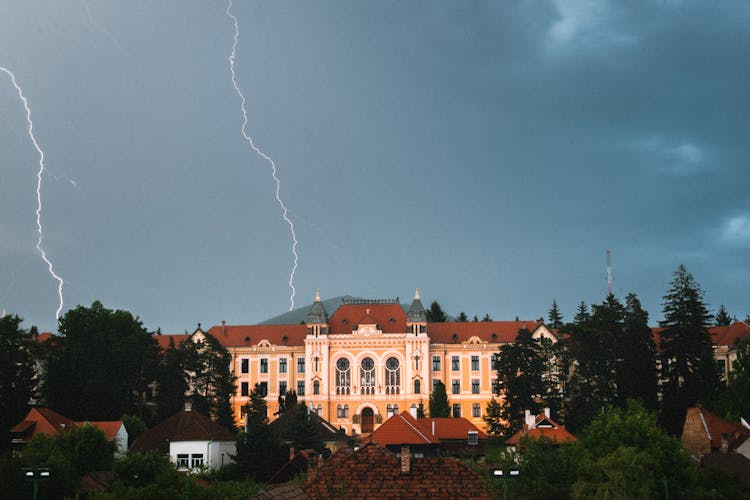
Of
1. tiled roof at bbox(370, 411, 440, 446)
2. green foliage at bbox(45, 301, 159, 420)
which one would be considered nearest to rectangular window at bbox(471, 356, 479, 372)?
green foliage at bbox(45, 301, 159, 420)

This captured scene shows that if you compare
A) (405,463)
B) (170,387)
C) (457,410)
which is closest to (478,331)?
(457,410)

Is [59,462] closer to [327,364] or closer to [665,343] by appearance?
[665,343]

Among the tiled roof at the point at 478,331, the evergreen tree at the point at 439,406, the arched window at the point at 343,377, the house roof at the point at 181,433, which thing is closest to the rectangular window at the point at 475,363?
the tiled roof at the point at 478,331

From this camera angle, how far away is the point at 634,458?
38312 millimetres

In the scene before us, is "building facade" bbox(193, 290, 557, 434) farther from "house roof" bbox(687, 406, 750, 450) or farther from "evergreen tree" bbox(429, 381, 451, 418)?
"house roof" bbox(687, 406, 750, 450)

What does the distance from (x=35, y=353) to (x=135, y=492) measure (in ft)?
179

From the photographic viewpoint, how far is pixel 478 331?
10319 cm

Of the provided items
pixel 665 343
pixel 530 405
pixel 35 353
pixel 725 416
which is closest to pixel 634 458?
pixel 725 416

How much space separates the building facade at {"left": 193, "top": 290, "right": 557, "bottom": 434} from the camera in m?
99.8

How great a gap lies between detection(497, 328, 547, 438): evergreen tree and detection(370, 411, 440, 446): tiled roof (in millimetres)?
19386

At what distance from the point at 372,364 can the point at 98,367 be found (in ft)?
107

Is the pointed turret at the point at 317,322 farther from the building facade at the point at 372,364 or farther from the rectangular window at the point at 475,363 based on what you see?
the rectangular window at the point at 475,363

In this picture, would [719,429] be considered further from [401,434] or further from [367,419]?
[367,419]

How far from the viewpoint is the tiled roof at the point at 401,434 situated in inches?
2271
